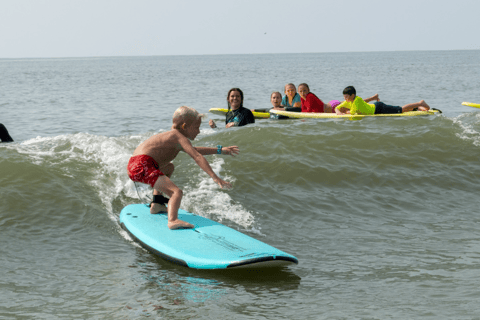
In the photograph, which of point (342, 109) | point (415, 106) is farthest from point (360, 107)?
point (415, 106)

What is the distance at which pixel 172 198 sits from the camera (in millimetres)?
5438

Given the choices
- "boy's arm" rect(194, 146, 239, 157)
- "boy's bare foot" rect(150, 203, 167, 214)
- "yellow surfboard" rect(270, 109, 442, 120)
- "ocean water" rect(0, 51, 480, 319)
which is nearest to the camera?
"ocean water" rect(0, 51, 480, 319)

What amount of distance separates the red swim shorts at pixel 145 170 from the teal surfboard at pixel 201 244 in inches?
22.5

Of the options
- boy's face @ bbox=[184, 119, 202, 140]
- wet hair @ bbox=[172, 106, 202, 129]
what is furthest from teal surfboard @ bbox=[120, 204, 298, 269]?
wet hair @ bbox=[172, 106, 202, 129]

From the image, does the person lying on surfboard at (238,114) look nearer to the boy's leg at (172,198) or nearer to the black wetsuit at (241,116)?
the black wetsuit at (241,116)

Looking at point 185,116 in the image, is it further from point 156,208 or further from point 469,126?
point 469,126

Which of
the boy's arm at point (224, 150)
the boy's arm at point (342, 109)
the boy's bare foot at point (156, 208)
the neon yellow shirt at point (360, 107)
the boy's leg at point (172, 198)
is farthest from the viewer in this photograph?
the boy's arm at point (342, 109)

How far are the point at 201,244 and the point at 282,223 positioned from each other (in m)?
1.96

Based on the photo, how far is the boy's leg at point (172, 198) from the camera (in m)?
5.43

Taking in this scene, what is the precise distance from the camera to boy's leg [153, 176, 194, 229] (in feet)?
17.8

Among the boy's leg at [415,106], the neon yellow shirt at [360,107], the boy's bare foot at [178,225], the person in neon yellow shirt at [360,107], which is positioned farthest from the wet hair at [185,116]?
the boy's leg at [415,106]

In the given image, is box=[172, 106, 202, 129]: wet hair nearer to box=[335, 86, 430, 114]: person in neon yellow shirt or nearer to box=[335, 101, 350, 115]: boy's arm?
box=[335, 86, 430, 114]: person in neon yellow shirt

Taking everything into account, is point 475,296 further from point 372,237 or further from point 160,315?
point 160,315

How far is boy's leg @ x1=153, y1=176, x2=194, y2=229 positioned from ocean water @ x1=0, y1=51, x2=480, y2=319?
1.48ft
